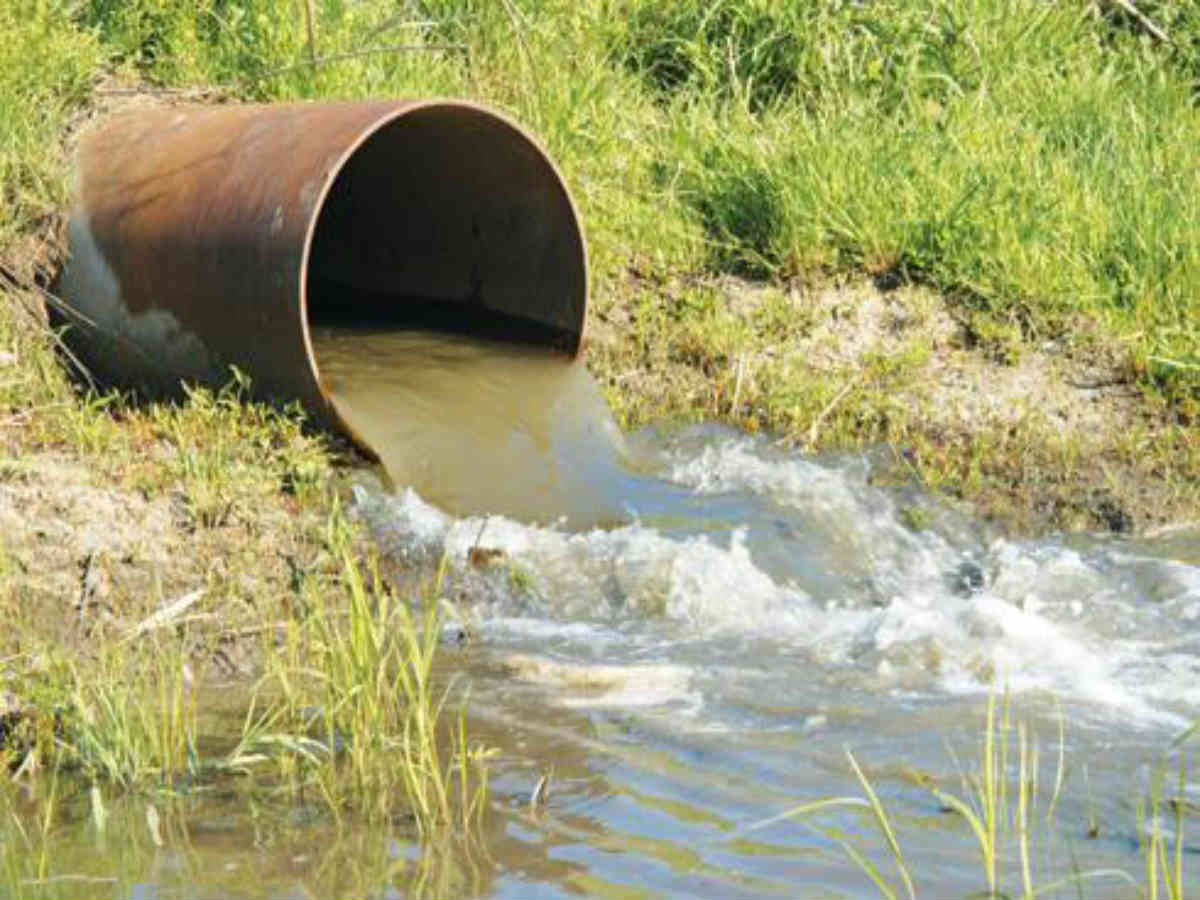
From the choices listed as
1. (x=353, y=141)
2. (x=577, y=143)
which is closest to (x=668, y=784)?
(x=353, y=141)

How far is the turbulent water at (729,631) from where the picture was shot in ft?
14.6

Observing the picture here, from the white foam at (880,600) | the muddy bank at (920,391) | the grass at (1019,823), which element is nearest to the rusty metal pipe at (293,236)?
the muddy bank at (920,391)

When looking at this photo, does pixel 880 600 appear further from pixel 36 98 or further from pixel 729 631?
pixel 36 98

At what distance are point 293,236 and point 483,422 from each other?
2.74ft

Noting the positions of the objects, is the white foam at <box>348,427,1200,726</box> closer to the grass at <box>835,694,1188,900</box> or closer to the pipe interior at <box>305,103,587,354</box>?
the grass at <box>835,694,1188,900</box>

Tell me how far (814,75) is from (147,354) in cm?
309

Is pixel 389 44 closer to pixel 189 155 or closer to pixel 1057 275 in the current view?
pixel 189 155

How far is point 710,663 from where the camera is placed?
5633 mm

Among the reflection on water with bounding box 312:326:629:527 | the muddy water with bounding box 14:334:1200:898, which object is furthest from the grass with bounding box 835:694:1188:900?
the reflection on water with bounding box 312:326:629:527

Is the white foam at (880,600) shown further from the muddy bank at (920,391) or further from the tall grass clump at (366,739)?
the tall grass clump at (366,739)

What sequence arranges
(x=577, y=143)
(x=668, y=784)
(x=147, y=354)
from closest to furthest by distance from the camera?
(x=668, y=784) → (x=147, y=354) → (x=577, y=143)

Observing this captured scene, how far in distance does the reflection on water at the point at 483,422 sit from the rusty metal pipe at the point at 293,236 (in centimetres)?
15

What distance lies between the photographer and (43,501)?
6074 mm

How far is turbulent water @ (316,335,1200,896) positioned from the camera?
4.46 metres
